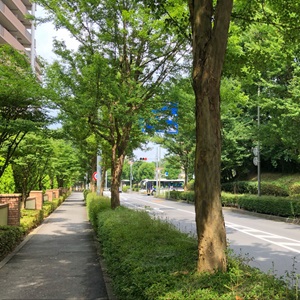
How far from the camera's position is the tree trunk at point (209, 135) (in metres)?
3.85

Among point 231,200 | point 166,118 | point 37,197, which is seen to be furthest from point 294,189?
point 166,118

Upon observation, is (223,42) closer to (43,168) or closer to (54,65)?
(54,65)

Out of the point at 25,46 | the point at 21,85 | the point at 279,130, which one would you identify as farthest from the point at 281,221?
the point at 25,46

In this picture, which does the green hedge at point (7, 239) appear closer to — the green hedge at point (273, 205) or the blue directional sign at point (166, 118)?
the blue directional sign at point (166, 118)

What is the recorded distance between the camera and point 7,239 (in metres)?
9.58

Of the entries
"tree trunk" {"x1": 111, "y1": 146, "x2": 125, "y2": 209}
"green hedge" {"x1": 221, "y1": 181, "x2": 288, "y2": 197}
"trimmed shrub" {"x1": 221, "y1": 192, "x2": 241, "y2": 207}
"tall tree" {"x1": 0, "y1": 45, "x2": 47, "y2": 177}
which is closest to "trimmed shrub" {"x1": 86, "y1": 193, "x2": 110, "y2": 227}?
"tree trunk" {"x1": 111, "y1": 146, "x2": 125, "y2": 209}

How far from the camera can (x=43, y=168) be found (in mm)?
23188

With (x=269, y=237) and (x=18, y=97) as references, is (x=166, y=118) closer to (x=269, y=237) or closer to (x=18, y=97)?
(x=18, y=97)

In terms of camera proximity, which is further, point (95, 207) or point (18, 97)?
point (95, 207)

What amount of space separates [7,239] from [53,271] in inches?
94.4

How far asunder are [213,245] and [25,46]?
5005cm

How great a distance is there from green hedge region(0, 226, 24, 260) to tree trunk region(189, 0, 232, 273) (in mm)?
6713

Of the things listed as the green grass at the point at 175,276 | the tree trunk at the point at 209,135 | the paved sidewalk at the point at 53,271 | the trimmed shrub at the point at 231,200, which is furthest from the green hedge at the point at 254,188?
the tree trunk at the point at 209,135

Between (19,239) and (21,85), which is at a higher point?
(21,85)
